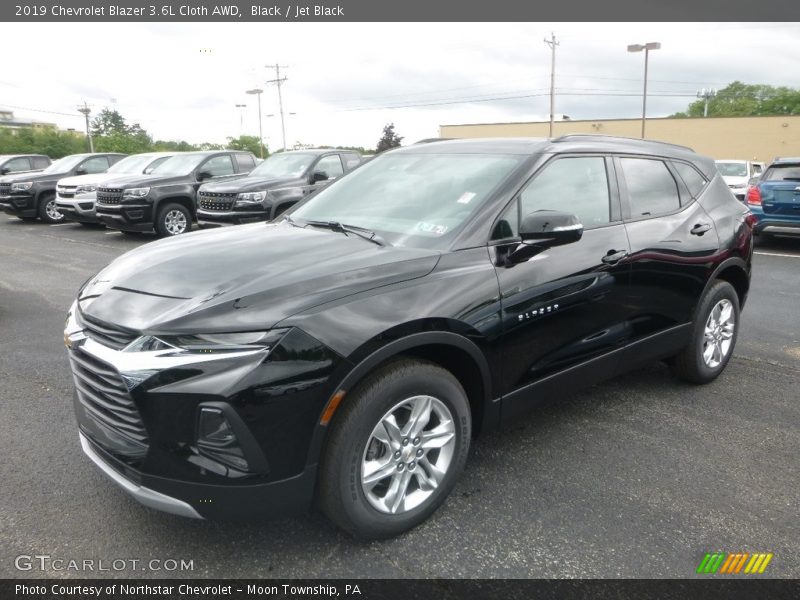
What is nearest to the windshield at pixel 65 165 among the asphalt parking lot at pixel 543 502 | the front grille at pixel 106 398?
the asphalt parking lot at pixel 543 502

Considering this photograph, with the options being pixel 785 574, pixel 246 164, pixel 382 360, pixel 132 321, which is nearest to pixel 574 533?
pixel 785 574

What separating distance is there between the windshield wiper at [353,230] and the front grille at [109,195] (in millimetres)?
10121

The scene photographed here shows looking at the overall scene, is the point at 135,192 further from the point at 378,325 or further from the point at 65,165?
the point at 378,325

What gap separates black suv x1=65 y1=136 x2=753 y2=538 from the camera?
2.29 m

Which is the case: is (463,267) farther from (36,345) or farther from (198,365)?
(36,345)

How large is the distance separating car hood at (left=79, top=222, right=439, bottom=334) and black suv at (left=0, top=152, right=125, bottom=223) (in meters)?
15.2

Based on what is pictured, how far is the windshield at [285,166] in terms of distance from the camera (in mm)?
12000

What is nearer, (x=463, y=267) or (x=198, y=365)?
(x=198, y=365)

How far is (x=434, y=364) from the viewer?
2807 millimetres

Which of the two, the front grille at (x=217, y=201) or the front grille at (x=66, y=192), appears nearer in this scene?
the front grille at (x=217, y=201)

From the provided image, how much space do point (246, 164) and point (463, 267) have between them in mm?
12456

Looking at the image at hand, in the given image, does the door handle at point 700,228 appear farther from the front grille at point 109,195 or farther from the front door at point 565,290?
the front grille at point 109,195

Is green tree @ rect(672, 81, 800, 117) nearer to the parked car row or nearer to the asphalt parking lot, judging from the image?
the parked car row

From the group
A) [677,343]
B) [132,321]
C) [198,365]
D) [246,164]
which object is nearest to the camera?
[198,365]
